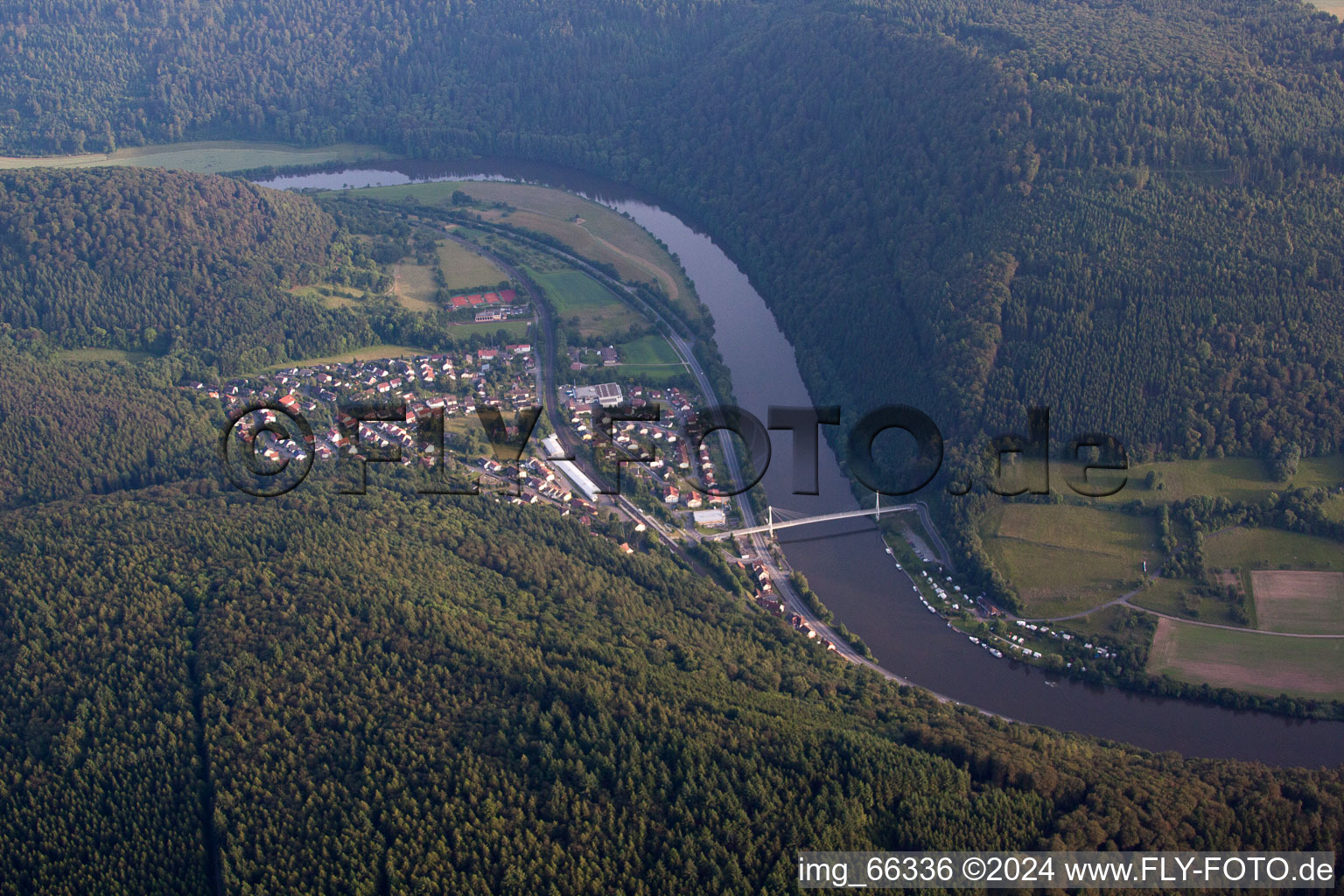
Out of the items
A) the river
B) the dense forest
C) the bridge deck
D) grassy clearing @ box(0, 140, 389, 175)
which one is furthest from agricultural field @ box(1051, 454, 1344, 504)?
grassy clearing @ box(0, 140, 389, 175)

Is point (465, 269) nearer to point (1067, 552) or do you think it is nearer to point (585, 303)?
point (585, 303)

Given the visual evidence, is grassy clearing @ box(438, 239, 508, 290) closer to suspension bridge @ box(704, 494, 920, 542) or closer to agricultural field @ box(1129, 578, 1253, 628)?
suspension bridge @ box(704, 494, 920, 542)

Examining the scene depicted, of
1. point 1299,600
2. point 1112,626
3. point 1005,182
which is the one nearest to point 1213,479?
point 1299,600

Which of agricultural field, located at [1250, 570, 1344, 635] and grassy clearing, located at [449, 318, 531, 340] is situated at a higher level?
grassy clearing, located at [449, 318, 531, 340]

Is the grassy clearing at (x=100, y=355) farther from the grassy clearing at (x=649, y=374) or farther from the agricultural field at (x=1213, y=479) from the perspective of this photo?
the agricultural field at (x=1213, y=479)

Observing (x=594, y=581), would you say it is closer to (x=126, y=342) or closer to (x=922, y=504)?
(x=922, y=504)

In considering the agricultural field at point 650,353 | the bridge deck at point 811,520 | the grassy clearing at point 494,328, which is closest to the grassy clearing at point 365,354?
the grassy clearing at point 494,328

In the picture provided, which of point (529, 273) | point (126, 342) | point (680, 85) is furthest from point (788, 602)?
point (680, 85)
